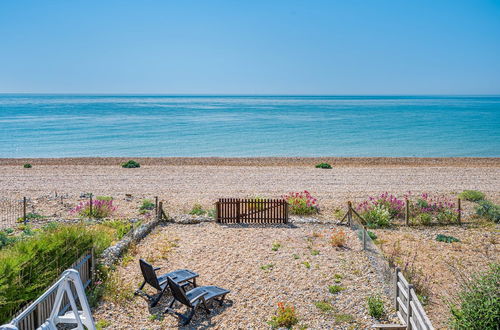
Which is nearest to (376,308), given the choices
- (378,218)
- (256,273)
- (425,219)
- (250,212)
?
(256,273)

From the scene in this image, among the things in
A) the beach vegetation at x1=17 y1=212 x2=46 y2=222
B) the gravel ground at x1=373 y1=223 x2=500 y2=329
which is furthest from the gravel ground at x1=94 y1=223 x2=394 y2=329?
the beach vegetation at x1=17 y1=212 x2=46 y2=222

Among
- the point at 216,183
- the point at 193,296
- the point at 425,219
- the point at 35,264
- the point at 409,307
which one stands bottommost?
the point at 216,183

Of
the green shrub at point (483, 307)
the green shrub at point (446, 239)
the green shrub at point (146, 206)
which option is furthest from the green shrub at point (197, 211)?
the green shrub at point (483, 307)

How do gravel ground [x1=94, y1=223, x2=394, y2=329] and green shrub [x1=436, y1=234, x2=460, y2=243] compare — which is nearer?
gravel ground [x1=94, y1=223, x2=394, y2=329]

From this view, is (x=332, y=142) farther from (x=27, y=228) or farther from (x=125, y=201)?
(x=27, y=228)

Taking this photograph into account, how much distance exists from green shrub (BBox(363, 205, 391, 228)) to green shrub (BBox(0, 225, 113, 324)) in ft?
32.7

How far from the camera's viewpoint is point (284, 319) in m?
8.43

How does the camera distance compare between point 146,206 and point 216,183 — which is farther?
point 216,183

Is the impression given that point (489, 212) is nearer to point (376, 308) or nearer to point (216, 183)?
point (376, 308)

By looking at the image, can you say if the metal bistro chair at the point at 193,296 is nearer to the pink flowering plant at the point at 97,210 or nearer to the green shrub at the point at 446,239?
the green shrub at the point at 446,239

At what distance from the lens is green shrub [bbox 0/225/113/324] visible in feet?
23.7

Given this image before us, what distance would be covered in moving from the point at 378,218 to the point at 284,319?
346 inches

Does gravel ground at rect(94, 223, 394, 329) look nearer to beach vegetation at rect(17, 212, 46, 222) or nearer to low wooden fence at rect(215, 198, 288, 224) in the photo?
low wooden fence at rect(215, 198, 288, 224)

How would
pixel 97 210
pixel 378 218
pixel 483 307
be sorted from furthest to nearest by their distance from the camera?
1. pixel 97 210
2. pixel 378 218
3. pixel 483 307
